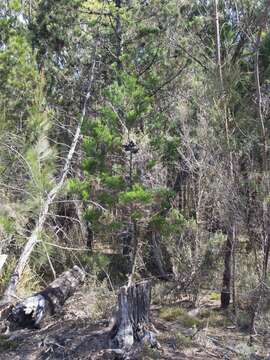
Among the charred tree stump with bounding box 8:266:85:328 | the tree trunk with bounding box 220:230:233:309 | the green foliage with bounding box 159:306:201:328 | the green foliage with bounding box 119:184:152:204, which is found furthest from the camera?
the tree trunk with bounding box 220:230:233:309

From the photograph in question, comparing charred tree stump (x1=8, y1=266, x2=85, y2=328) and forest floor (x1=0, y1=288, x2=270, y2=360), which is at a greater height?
charred tree stump (x1=8, y1=266, x2=85, y2=328)

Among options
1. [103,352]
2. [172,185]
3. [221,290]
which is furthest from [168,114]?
[103,352]

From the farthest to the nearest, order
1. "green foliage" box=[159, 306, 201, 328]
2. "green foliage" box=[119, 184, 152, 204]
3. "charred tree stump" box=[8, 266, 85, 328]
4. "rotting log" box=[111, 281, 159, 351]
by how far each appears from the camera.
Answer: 1. "green foliage" box=[159, 306, 201, 328]
2. "green foliage" box=[119, 184, 152, 204]
3. "charred tree stump" box=[8, 266, 85, 328]
4. "rotting log" box=[111, 281, 159, 351]

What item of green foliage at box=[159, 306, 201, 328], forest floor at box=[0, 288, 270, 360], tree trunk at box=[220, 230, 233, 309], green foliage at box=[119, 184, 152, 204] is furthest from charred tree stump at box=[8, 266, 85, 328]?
tree trunk at box=[220, 230, 233, 309]

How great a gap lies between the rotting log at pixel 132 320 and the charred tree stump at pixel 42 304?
1458mm

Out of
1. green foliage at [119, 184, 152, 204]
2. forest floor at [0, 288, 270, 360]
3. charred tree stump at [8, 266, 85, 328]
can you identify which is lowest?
forest floor at [0, 288, 270, 360]

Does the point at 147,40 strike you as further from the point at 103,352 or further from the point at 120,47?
the point at 103,352

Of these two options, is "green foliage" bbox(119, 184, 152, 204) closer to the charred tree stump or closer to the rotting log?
the rotting log

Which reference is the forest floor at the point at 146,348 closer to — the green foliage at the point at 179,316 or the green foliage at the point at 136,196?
the green foliage at the point at 179,316

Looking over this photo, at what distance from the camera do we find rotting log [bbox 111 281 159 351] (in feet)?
15.5

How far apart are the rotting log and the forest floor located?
0.14m

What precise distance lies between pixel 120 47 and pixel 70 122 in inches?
80.2

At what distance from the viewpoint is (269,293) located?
5.29 metres

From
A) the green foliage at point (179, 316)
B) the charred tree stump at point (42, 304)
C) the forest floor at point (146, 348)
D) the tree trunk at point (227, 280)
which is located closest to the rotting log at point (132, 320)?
the forest floor at point (146, 348)
